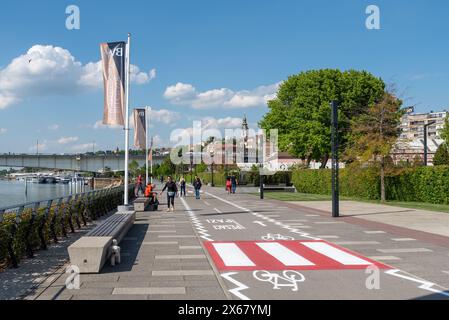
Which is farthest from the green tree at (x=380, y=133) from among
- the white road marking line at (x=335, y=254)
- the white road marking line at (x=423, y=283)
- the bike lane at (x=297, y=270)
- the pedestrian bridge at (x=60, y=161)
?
the pedestrian bridge at (x=60, y=161)

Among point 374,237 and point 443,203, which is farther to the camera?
point 443,203

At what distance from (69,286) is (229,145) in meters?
137

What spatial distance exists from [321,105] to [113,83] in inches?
1462

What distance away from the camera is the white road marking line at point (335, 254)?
1007 centimetres

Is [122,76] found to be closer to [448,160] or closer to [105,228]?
[105,228]

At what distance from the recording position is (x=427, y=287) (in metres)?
7.75

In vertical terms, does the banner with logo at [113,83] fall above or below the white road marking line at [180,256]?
above

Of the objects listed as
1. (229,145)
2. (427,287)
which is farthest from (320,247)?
(229,145)

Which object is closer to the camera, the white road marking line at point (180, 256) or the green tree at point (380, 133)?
the white road marking line at point (180, 256)

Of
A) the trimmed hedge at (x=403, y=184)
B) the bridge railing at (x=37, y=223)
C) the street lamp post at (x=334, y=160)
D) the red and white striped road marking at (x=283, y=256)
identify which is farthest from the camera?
→ the trimmed hedge at (x=403, y=184)

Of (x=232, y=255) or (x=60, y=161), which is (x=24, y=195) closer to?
(x=60, y=161)

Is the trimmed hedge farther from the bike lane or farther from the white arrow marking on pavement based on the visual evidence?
the white arrow marking on pavement

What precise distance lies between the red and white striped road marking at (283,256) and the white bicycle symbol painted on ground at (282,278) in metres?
0.42

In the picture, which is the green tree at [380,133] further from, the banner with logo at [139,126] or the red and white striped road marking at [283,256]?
the red and white striped road marking at [283,256]
